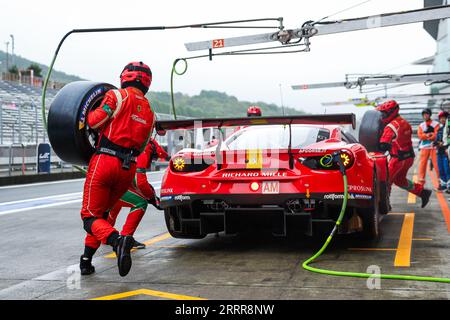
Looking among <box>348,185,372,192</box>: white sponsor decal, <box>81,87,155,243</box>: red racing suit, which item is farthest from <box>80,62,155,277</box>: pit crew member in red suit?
<box>348,185,372,192</box>: white sponsor decal

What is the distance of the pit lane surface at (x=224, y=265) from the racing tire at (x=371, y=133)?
1.07m

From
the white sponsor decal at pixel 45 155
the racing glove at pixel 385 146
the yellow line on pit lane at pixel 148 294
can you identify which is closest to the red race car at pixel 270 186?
the yellow line on pit lane at pixel 148 294

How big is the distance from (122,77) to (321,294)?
256 cm

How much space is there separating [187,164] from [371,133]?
10.3 ft

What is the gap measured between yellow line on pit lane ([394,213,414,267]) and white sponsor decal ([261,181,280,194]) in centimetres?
124

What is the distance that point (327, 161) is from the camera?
570 cm

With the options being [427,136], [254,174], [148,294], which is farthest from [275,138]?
[427,136]

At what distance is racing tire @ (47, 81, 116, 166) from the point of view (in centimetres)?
514

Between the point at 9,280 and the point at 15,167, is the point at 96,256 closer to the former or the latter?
the point at 9,280

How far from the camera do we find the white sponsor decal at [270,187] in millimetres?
5637
